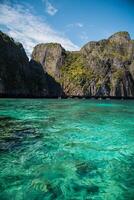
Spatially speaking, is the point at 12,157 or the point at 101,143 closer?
the point at 12,157

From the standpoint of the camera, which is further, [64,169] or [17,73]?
[17,73]

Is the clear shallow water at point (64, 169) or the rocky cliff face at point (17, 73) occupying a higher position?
the rocky cliff face at point (17, 73)

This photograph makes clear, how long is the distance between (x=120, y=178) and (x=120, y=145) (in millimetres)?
5667

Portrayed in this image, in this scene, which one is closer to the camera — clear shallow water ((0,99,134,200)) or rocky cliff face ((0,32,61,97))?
clear shallow water ((0,99,134,200))

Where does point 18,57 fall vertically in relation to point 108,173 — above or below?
above

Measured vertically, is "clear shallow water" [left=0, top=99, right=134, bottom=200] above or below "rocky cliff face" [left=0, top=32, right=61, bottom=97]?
below

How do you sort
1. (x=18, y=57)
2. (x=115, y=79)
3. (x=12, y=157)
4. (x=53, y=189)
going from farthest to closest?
(x=115, y=79)
(x=18, y=57)
(x=12, y=157)
(x=53, y=189)

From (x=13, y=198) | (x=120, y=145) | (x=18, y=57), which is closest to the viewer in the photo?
(x=13, y=198)

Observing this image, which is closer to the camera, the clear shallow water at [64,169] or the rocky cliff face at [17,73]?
the clear shallow water at [64,169]

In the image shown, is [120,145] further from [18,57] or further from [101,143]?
[18,57]

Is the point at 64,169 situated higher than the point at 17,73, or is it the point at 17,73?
the point at 17,73

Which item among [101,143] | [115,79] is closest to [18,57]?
[115,79]

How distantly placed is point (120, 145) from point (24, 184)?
306 inches

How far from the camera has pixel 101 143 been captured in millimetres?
14297
